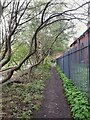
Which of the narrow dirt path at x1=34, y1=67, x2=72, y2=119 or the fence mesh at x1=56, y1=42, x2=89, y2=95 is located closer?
the narrow dirt path at x1=34, y1=67, x2=72, y2=119

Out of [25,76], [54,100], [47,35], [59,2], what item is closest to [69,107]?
[54,100]

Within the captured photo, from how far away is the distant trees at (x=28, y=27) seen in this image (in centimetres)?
569

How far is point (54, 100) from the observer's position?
24.0ft

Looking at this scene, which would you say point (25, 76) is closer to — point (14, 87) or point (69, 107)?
point (14, 87)

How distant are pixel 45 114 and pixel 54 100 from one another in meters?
1.71

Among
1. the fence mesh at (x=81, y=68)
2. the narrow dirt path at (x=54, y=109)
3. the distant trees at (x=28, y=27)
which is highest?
the distant trees at (x=28, y=27)

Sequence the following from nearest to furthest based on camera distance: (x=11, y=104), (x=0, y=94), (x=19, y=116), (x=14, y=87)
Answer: (x=19, y=116), (x=11, y=104), (x=0, y=94), (x=14, y=87)

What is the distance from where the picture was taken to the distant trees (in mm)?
5694

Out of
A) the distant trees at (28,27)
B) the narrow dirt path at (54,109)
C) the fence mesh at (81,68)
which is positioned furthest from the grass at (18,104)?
the fence mesh at (81,68)

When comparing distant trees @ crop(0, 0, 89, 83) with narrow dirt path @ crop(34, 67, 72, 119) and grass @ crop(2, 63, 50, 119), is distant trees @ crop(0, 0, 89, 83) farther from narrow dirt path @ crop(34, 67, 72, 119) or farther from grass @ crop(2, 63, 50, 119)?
narrow dirt path @ crop(34, 67, 72, 119)

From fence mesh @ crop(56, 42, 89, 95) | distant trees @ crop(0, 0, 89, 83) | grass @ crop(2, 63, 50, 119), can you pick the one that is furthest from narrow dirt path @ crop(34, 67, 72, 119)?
distant trees @ crop(0, 0, 89, 83)

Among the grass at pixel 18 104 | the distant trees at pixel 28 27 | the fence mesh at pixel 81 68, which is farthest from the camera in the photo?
the fence mesh at pixel 81 68

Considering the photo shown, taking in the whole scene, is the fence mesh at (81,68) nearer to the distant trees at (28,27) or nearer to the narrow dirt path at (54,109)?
the narrow dirt path at (54,109)

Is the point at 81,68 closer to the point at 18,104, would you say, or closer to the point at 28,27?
the point at 18,104
